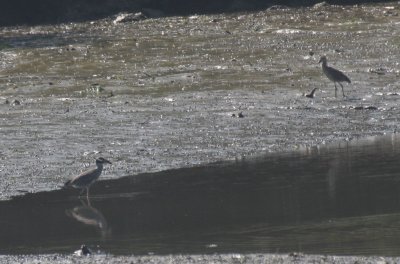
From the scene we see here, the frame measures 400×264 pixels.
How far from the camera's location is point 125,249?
10.1 m

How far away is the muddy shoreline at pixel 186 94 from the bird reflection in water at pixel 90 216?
3.64 feet

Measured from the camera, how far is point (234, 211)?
1169 cm

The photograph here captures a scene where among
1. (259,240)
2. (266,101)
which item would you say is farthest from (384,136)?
(259,240)

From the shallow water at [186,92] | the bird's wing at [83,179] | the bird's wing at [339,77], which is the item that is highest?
the bird's wing at [83,179]

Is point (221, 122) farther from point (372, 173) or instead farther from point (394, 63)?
point (394, 63)

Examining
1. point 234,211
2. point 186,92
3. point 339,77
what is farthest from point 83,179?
point 339,77

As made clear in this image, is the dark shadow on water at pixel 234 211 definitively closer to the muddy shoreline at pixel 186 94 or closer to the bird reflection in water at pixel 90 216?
the bird reflection in water at pixel 90 216

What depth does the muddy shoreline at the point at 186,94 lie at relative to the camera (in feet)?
51.7

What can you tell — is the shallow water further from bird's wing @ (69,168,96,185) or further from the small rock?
the small rock

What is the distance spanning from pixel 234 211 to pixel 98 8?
3049 centimetres

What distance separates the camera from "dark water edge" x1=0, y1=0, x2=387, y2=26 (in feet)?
131

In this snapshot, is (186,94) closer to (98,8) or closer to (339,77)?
(339,77)

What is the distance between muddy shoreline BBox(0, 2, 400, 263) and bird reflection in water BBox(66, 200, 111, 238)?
43.7 inches

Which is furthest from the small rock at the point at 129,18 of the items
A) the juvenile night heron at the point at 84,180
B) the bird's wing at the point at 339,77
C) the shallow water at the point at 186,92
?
the juvenile night heron at the point at 84,180
